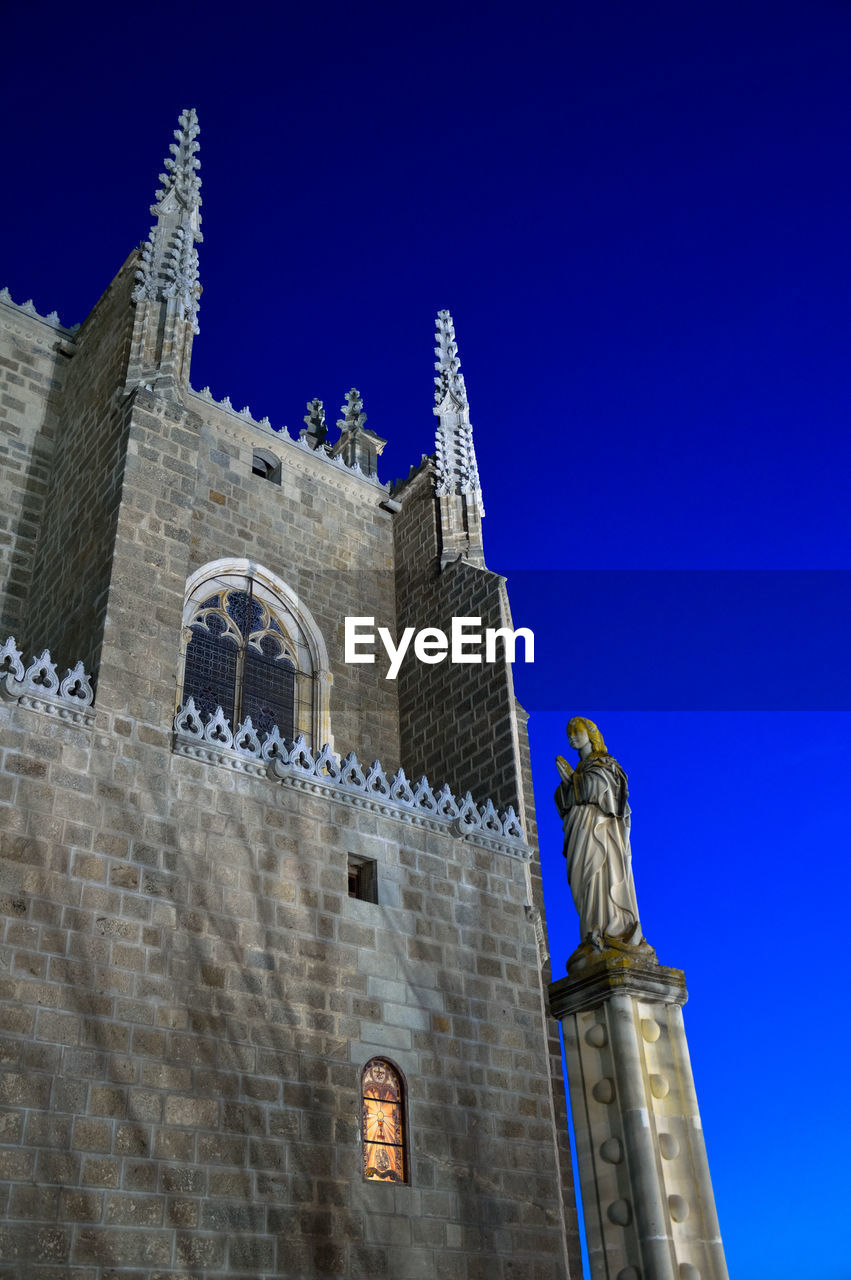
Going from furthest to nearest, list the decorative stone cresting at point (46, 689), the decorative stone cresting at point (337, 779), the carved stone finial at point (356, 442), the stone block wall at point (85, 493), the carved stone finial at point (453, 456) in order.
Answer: the carved stone finial at point (356, 442)
the carved stone finial at point (453, 456)
the stone block wall at point (85, 493)
the decorative stone cresting at point (337, 779)
the decorative stone cresting at point (46, 689)

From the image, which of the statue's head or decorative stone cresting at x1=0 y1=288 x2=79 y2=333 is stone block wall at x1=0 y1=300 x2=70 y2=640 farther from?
the statue's head

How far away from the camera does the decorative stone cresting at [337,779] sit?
48.1 feet

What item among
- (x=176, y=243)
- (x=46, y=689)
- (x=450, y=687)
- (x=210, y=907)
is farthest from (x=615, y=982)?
(x=176, y=243)

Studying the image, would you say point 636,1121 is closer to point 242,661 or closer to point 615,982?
point 615,982

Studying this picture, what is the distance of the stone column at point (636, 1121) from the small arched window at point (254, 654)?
9.65 metres

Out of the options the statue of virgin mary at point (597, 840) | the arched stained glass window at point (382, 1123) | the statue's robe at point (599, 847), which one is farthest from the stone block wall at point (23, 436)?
the statue's robe at point (599, 847)

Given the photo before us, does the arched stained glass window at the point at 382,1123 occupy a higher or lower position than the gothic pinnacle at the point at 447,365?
lower

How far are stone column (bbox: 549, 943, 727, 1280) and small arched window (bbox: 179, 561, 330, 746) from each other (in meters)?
9.65

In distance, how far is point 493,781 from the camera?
19.0 meters

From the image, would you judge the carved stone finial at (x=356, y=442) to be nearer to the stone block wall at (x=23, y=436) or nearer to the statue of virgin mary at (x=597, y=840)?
the stone block wall at (x=23, y=436)

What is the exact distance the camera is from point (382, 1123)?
14125mm

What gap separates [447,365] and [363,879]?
473 inches

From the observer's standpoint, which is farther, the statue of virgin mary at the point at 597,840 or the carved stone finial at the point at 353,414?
the carved stone finial at the point at 353,414

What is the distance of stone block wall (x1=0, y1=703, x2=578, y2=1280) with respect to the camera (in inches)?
460
